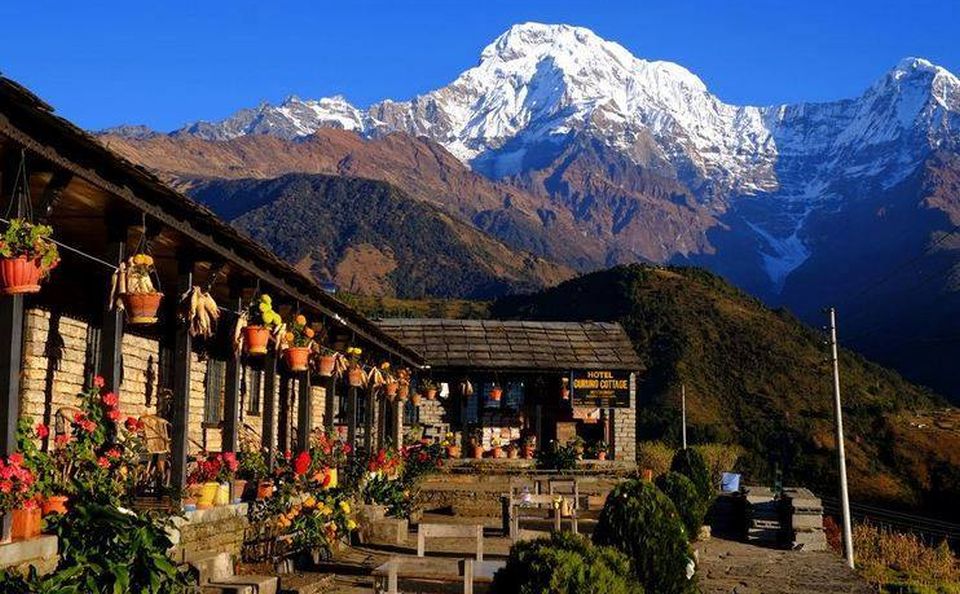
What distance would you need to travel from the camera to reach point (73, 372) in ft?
44.2

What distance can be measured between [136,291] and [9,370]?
1.93m

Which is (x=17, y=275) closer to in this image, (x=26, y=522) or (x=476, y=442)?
(x=26, y=522)

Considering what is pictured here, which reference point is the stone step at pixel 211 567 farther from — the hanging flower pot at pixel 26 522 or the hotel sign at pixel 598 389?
the hotel sign at pixel 598 389

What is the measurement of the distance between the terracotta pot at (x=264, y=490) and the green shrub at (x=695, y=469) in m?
11.3

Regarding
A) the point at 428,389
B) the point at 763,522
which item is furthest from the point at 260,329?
the point at 428,389

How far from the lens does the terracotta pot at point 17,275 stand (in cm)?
754

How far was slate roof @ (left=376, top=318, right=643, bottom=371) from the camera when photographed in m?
28.0

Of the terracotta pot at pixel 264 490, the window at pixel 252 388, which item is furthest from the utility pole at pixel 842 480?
the window at pixel 252 388

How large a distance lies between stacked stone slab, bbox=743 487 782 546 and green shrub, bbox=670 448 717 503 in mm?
1237

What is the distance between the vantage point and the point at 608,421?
28375mm

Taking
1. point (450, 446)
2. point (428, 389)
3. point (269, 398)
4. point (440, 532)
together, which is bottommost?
point (440, 532)

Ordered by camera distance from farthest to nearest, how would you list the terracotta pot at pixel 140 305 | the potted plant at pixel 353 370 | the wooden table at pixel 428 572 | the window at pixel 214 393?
the potted plant at pixel 353 370
the window at pixel 214 393
the terracotta pot at pixel 140 305
the wooden table at pixel 428 572

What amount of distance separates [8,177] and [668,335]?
57238mm

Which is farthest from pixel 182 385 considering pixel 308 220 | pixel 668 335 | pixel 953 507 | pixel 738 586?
pixel 308 220
